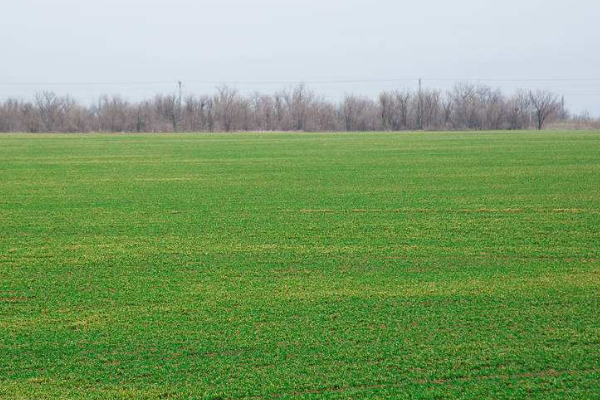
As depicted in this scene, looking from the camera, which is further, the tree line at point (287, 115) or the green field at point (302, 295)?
the tree line at point (287, 115)

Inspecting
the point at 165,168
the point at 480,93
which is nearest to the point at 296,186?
the point at 165,168

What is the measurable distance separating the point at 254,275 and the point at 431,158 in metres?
23.6

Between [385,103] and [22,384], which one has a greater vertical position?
[385,103]

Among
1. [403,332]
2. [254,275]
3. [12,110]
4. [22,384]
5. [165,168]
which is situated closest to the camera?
[22,384]

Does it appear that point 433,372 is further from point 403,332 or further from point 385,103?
point 385,103

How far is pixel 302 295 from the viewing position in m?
8.75

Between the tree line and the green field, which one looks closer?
the green field

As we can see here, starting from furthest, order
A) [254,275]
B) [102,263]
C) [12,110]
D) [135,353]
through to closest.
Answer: [12,110] → [102,263] → [254,275] → [135,353]

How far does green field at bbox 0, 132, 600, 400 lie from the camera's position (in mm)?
6125

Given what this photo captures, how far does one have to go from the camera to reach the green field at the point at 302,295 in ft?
20.1

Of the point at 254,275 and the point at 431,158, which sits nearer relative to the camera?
the point at 254,275

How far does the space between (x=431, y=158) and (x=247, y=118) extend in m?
68.0

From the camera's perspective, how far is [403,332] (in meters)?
7.28

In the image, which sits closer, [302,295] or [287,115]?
[302,295]
